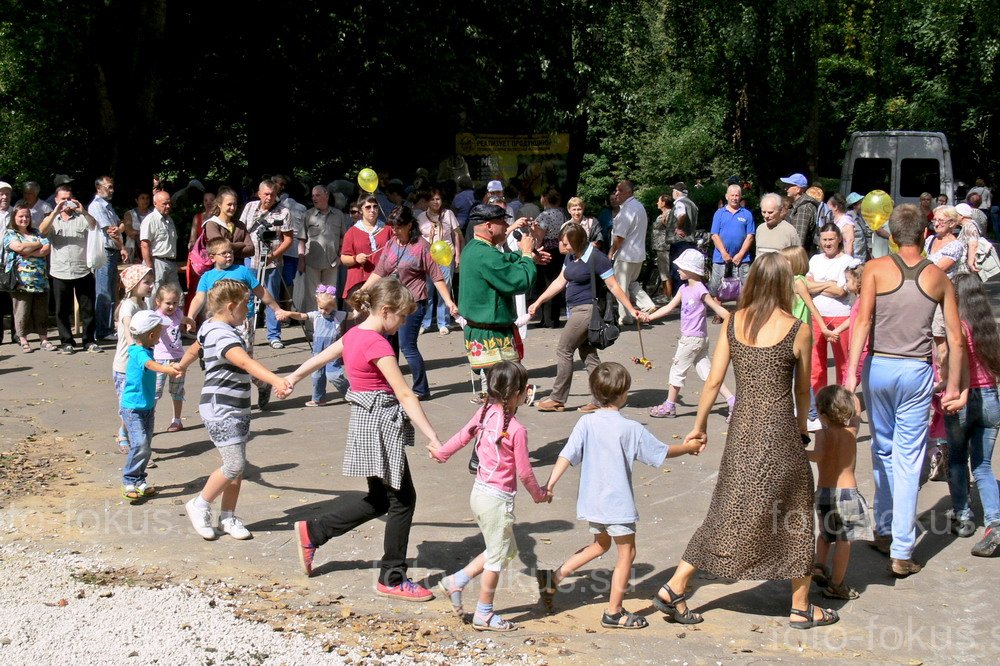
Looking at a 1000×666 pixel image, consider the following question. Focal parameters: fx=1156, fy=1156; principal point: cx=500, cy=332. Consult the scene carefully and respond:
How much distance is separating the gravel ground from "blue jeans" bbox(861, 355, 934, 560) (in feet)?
8.74

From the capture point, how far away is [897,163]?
2194 centimetres

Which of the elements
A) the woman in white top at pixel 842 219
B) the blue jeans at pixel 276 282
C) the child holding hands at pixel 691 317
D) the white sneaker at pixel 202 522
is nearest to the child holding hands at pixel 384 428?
the white sneaker at pixel 202 522

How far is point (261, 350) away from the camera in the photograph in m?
13.9

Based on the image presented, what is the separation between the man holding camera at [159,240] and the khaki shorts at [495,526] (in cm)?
859

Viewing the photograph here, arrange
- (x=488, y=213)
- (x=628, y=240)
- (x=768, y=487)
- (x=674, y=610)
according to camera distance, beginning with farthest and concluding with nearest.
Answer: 1. (x=628, y=240)
2. (x=488, y=213)
3. (x=674, y=610)
4. (x=768, y=487)

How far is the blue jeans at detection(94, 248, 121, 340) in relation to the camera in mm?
14195

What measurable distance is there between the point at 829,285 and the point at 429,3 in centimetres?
1270

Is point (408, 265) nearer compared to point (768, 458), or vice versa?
point (768, 458)

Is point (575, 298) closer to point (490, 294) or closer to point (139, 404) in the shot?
point (490, 294)

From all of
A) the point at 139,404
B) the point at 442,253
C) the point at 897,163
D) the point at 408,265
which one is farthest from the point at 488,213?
the point at 897,163

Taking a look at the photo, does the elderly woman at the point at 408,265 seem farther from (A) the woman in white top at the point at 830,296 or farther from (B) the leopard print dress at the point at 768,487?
(B) the leopard print dress at the point at 768,487

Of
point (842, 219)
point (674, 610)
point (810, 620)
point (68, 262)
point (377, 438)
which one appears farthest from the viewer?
point (68, 262)

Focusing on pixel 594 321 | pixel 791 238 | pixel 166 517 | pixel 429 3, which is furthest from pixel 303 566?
pixel 429 3

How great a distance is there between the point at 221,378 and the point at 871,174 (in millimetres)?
17645
